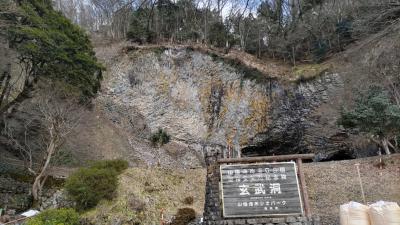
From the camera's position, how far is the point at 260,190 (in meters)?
7.91

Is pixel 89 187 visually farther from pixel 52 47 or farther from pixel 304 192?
pixel 304 192

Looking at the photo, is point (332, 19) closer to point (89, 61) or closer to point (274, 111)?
point (274, 111)

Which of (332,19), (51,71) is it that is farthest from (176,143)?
(332,19)

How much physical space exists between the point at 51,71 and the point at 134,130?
807 cm

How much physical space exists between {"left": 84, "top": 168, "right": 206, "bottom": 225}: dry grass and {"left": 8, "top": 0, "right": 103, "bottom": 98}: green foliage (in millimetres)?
5580

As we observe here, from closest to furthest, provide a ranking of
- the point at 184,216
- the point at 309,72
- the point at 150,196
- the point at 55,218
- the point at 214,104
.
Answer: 1. the point at 55,218
2. the point at 184,216
3. the point at 150,196
4. the point at 309,72
5. the point at 214,104

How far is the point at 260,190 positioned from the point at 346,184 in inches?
262

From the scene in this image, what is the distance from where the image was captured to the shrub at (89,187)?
1175cm

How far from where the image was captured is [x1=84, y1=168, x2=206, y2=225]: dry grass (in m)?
11.7

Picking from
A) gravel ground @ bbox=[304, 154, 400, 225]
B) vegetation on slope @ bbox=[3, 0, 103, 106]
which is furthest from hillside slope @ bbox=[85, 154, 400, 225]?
vegetation on slope @ bbox=[3, 0, 103, 106]

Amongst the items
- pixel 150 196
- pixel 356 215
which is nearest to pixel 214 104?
pixel 150 196

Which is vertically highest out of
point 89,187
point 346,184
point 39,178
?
point 39,178

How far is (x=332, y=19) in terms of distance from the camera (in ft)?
78.4

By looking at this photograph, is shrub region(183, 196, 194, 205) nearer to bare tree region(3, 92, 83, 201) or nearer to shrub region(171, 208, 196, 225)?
shrub region(171, 208, 196, 225)
